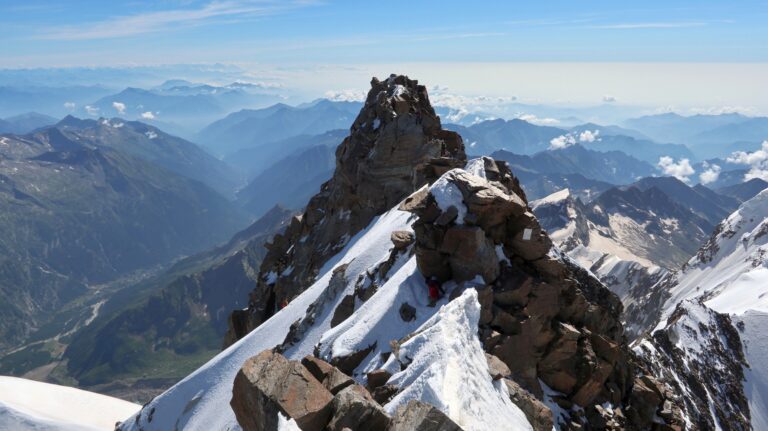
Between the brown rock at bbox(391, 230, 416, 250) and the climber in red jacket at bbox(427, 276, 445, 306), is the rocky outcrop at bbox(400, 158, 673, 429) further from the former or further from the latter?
the brown rock at bbox(391, 230, 416, 250)

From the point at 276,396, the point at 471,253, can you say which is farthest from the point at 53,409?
the point at 276,396

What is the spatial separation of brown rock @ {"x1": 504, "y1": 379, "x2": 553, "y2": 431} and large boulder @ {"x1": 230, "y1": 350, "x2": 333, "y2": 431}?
30.6 ft

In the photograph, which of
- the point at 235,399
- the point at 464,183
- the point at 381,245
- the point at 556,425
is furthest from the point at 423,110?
the point at 235,399

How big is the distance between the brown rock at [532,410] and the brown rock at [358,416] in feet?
27.2

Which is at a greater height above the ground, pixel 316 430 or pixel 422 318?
pixel 316 430

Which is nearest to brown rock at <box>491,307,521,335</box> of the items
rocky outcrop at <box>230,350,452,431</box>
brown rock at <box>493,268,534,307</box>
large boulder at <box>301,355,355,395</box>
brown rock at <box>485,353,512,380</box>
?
brown rock at <box>493,268,534,307</box>

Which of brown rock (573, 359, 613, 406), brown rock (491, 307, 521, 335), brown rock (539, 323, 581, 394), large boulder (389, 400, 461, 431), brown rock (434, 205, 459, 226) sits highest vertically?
brown rock (434, 205, 459, 226)

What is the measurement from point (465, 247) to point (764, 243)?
712 feet

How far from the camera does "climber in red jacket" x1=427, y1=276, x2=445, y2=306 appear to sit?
105 ft

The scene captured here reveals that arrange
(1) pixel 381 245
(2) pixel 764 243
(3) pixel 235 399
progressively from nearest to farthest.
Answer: (3) pixel 235 399 < (1) pixel 381 245 < (2) pixel 764 243

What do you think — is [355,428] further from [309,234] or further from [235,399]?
[309,234]

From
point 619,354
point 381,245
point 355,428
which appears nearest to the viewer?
point 355,428

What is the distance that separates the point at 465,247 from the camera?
1278 inches

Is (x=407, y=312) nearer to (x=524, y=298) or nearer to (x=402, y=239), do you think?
(x=524, y=298)
